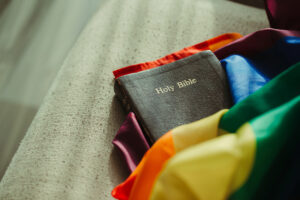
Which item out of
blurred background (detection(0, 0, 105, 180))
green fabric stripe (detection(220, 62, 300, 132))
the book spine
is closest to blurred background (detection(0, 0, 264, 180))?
blurred background (detection(0, 0, 105, 180))

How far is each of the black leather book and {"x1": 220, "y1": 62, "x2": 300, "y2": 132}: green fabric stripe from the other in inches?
4.2

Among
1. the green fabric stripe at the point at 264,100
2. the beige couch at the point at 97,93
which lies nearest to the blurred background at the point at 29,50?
the beige couch at the point at 97,93

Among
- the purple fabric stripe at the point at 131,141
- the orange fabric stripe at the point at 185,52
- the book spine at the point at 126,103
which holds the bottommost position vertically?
the purple fabric stripe at the point at 131,141

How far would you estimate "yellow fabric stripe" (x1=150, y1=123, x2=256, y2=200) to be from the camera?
0.34 metres

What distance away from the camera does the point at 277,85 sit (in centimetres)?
46

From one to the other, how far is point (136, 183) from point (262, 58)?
1.33 feet

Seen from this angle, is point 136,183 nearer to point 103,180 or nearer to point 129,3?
point 103,180

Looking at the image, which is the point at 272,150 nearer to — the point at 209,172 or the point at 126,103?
the point at 209,172

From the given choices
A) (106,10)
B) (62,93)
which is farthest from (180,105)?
(106,10)

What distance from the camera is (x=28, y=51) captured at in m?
0.94

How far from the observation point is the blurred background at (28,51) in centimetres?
81

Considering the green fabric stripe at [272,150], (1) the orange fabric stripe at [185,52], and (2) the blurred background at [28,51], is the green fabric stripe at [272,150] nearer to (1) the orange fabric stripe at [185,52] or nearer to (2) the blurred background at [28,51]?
(1) the orange fabric stripe at [185,52]

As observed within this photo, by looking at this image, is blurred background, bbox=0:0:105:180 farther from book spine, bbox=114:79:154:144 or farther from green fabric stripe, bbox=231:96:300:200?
green fabric stripe, bbox=231:96:300:200

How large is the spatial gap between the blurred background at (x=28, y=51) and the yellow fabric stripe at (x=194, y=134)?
0.53 meters
